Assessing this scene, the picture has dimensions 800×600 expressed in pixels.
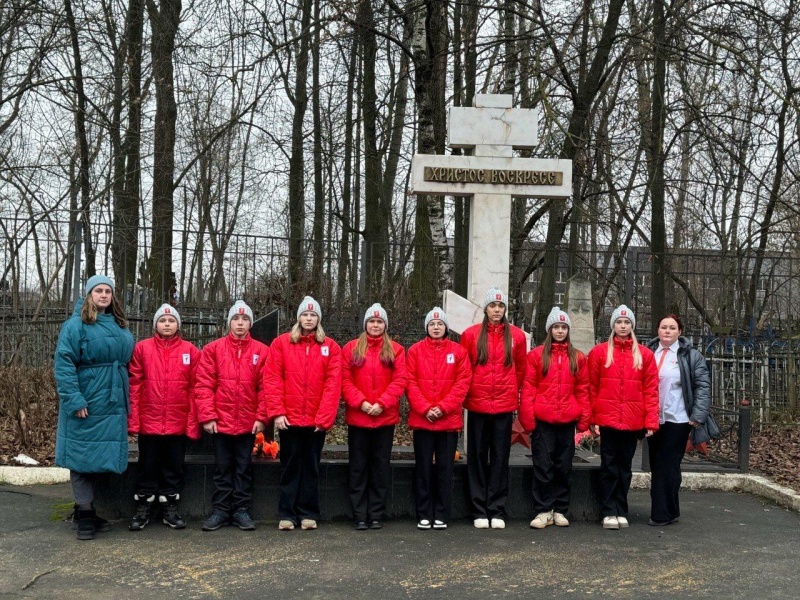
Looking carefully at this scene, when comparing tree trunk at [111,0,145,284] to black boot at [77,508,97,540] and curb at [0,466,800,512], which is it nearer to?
curb at [0,466,800,512]

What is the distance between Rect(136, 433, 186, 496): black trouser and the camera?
6.76 metres

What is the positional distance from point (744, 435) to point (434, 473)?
3.67 metres

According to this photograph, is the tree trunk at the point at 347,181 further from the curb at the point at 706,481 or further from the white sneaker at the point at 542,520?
the white sneaker at the point at 542,520

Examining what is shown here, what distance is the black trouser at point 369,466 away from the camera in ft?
22.6

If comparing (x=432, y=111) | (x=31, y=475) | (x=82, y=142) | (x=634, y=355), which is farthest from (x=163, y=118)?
(x=634, y=355)

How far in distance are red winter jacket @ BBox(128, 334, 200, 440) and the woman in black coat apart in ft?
12.3

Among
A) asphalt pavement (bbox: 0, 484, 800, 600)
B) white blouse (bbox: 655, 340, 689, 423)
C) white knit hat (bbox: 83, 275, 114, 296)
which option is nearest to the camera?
asphalt pavement (bbox: 0, 484, 800, 600)

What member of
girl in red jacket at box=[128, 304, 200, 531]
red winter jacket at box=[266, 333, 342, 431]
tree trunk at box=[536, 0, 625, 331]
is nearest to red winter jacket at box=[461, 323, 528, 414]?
red winter jacket at box=[266, 333, 342, 431]

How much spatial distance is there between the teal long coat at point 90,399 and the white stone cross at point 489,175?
141 inches

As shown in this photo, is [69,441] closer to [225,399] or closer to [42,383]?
[225,399]

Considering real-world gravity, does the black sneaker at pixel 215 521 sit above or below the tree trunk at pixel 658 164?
below

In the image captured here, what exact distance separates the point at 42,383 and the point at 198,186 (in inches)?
765

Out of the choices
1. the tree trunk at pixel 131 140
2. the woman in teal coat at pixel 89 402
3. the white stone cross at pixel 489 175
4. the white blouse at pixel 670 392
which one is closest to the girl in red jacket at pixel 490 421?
the white blouse at pixel 670 392

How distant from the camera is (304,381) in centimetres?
677
